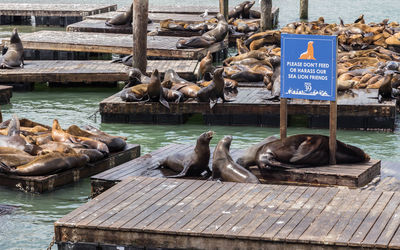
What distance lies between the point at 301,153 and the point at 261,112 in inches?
164

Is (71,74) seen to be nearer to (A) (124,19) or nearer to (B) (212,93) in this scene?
(B) (212,93)

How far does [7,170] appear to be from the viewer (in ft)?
26.2

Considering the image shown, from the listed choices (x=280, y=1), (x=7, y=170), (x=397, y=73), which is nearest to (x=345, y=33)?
(x=397, y=73)

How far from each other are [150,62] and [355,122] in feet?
17.9

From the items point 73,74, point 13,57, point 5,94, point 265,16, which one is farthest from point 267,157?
point 265,16

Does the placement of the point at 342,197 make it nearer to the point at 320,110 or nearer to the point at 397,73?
the point at 320,110

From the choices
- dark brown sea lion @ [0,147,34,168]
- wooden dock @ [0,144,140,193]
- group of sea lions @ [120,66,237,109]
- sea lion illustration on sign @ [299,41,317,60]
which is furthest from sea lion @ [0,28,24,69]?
sea lion illustration on sign @ [299,41,317,60]

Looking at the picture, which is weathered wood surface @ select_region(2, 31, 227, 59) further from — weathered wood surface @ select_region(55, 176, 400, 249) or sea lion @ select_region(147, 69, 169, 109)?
weathered wood surface @ select_region(55, 176, 400, 249)

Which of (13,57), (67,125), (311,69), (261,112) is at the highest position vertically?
(311,69)

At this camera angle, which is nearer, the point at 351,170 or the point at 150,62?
the point at 351,170

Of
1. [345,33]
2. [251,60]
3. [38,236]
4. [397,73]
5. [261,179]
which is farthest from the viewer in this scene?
[345,33]

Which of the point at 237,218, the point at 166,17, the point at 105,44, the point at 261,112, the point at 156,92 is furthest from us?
the point at 166,17

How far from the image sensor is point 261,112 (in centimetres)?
1156

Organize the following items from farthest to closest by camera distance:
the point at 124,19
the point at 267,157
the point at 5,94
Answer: the point at 124,19 < the point at 5,94 < the point at 267,157
